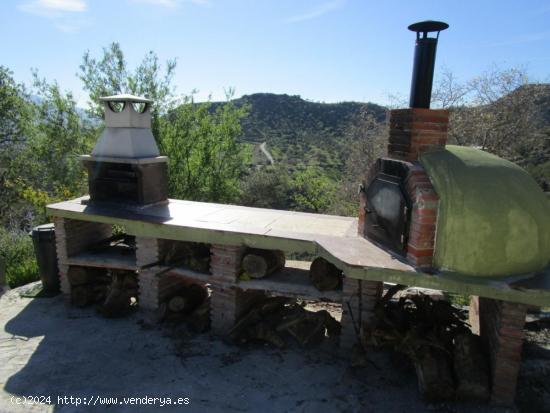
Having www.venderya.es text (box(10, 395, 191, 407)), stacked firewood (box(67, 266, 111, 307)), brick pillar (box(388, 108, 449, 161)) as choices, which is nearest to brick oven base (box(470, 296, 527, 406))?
brick pillar (box(388, 108, 449, 161))

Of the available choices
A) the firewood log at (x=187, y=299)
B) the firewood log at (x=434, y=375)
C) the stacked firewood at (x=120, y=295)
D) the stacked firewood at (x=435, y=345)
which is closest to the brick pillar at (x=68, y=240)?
the stacked firewood at (x=120, y=295)

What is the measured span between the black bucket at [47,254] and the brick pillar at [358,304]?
6.13m

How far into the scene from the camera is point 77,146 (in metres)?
17.6

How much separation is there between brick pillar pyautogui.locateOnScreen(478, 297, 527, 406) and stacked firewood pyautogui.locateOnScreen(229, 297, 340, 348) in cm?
242

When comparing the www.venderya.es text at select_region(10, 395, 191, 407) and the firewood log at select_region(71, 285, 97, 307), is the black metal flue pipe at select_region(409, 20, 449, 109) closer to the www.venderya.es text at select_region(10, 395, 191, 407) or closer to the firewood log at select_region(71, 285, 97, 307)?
the www.venderya.es text at select_region(10, 395, 191, 407)

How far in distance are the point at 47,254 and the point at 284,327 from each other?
17.4 feet

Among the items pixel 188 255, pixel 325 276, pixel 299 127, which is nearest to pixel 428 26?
pixel 325 276

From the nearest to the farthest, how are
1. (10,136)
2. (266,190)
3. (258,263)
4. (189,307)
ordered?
(258,263), (189,307), (10,136), (266,190)

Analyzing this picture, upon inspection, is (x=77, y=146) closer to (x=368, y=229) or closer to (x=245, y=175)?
(x=245, y=175)

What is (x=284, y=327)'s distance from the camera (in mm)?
6527

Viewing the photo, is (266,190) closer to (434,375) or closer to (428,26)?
(428,26)

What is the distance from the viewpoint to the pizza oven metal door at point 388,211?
518 centimetres

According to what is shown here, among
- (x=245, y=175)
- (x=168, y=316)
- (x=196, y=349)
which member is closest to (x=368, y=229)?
(x=196, y=349)

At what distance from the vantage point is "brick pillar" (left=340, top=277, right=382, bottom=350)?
234 inches
